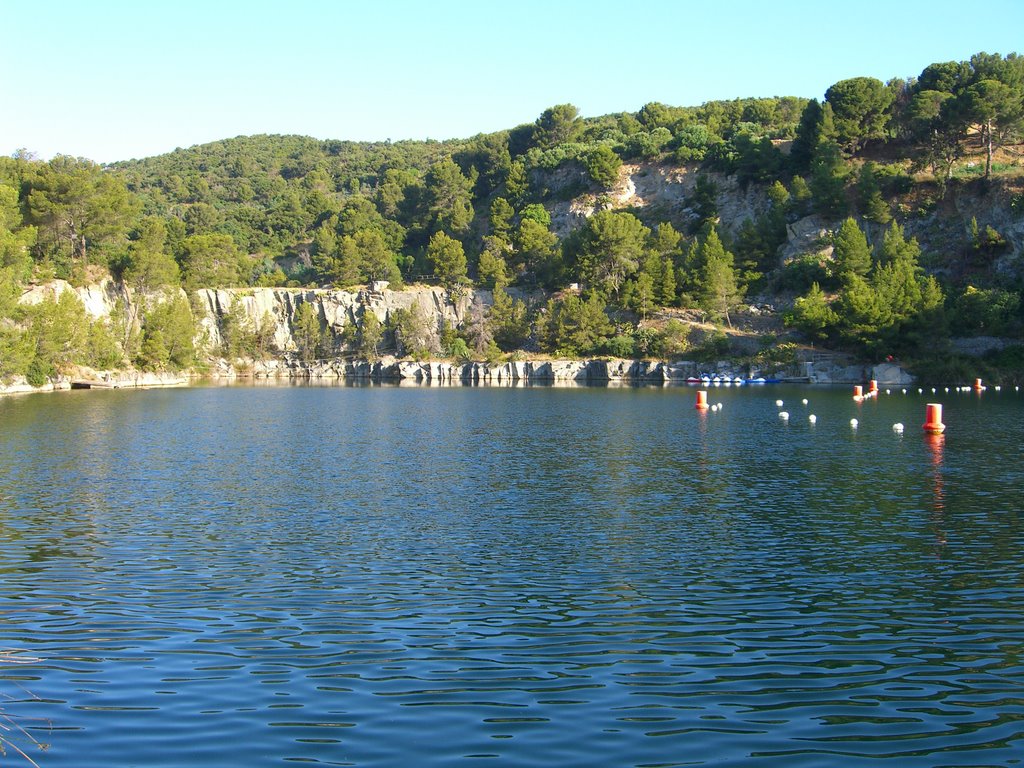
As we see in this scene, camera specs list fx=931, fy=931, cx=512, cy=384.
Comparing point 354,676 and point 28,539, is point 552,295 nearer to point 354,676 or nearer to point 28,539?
point 28,539

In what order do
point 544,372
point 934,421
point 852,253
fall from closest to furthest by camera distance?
point 934,421, point 852,253, point 544,372

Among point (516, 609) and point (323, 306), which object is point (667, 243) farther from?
point (516, 609)

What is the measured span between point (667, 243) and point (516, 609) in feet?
327

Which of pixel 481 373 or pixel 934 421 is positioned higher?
pixel 481 373

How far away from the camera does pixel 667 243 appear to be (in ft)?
365

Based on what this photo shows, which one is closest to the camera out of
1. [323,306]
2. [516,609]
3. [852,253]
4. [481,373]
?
[516,609]

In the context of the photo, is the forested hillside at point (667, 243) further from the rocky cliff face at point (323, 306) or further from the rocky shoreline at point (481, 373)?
the rocky cliff face at point (323, 306)

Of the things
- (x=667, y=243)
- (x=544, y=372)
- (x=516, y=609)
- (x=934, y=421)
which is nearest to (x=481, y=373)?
(x=544, y=372)

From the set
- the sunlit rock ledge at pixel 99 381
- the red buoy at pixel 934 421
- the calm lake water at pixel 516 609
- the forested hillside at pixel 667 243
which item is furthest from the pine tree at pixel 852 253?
the sunlit rock ledge at pixel 99 381

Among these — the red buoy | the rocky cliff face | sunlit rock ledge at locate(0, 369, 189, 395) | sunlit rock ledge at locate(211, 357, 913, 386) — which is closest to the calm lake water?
the red buoy

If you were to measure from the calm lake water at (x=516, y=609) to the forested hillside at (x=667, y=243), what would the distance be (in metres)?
54.8

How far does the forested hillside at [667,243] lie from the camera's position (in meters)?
86.1

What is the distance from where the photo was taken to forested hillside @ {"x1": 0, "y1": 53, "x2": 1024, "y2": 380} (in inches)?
3388

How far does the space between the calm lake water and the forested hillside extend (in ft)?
180
